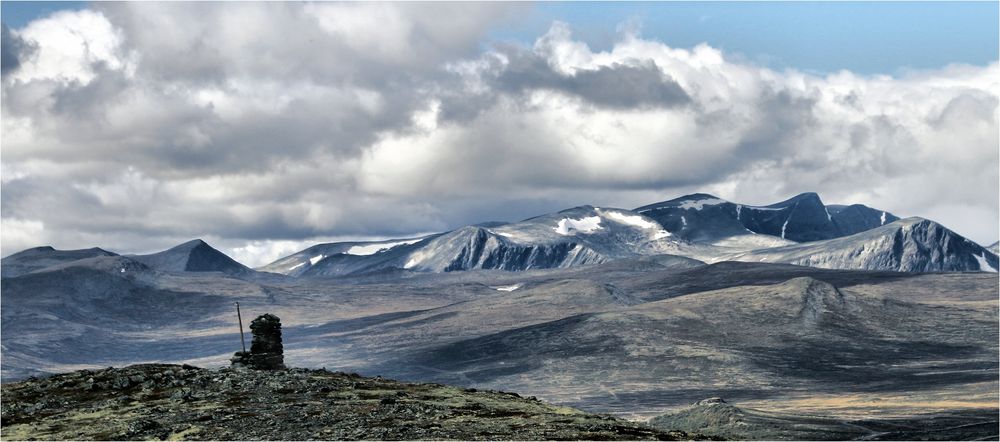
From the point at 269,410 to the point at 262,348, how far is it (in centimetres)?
1405

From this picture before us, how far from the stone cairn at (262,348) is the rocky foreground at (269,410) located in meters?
2.94

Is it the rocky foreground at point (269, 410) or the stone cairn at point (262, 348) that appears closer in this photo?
the rocky foreground at point (269, 410)

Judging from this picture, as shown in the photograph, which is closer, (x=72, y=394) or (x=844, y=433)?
(x=72, y=394)

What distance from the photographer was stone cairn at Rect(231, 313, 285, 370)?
7738 centimetres

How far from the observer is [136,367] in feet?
244

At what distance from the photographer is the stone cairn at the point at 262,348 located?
77375 millimetres

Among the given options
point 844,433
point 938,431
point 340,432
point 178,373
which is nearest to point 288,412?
point 340,432

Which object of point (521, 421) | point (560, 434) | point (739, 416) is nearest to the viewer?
point (560, 434)

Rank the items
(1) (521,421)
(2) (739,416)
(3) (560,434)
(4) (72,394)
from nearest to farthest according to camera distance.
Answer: (3) (560,434) < (1) (521,421) < (4) (72,394) < (2) (739,416)

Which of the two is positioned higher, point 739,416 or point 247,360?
point 247,360

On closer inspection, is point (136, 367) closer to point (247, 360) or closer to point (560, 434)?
point (247, 360)

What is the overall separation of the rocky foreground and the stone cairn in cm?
294

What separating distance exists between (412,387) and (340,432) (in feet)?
50.2

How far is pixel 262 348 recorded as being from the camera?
77938 millimetres
